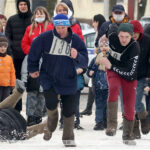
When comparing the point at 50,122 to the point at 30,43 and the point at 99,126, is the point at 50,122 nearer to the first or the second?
the point at 99,126

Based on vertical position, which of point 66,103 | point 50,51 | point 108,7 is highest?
point 50,51

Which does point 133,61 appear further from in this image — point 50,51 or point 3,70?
point 3,70

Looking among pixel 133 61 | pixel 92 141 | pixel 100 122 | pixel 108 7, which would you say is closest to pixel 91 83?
pixel 100 122

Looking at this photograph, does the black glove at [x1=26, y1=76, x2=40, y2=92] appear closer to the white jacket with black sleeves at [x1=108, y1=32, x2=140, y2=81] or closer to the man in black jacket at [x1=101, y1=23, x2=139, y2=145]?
the man in black jacket at [x1=101, y1=23, x2=139, y2=145]

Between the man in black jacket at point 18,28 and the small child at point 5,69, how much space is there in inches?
14.9

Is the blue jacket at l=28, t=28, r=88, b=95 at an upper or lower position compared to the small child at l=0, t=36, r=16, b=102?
upper

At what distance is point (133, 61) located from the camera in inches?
358

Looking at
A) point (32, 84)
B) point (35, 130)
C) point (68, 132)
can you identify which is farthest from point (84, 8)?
point (68, 132)

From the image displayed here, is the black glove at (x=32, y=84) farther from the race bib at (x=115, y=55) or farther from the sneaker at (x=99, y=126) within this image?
the race bib at (x=115, y=55)

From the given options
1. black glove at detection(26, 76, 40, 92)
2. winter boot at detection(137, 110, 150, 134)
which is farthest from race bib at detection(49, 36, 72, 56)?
black glove at detection(26, 76, 40, 92)

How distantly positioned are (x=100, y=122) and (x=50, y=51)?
291 cm

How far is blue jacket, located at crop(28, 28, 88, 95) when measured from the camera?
882 cm

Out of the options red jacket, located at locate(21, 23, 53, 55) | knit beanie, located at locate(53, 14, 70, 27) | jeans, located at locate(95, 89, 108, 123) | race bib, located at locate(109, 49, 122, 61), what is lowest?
jeans, located at locate(95, 89, 108, 123)

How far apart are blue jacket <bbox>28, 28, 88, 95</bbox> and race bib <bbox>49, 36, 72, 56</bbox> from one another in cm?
1
